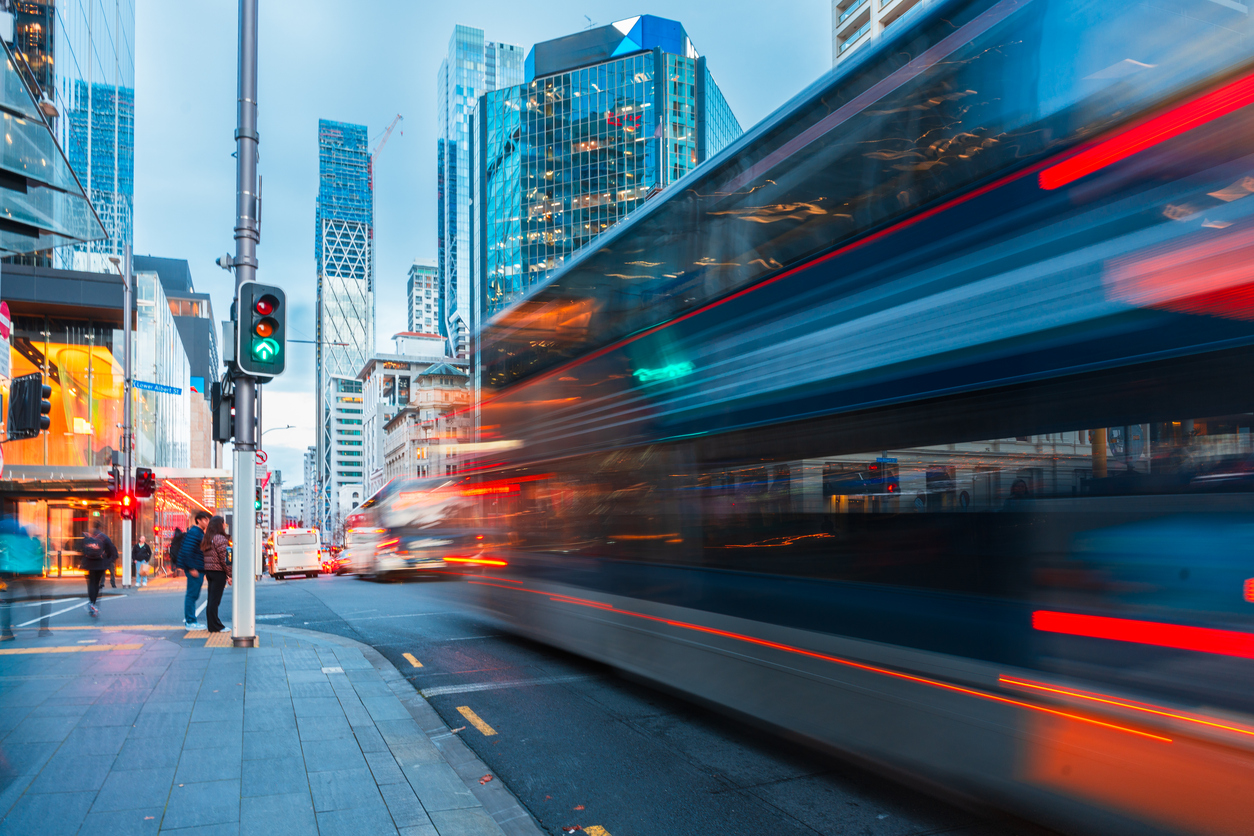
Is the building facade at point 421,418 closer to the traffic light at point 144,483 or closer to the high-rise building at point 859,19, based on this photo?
the traffic light at point 144,483

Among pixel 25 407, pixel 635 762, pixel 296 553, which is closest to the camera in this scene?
pixel 635 762

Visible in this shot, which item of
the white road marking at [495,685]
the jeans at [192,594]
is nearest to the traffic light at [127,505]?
the jeans at [192,594]

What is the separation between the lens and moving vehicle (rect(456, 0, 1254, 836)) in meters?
2.78

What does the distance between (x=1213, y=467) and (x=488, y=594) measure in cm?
818

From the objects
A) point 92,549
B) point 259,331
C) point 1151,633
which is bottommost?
point 92,549

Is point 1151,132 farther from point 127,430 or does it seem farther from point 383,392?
point 383,392

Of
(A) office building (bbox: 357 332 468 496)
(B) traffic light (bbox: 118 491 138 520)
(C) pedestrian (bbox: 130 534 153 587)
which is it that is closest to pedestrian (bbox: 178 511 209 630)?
(B) traffic light (bbox: 118 491 138 520)

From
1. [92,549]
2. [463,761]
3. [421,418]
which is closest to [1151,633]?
[463,761]

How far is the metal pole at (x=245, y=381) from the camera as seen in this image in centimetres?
991

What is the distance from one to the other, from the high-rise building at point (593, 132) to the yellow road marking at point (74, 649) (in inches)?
2959

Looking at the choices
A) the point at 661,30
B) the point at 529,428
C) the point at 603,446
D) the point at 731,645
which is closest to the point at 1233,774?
the point at 731,645

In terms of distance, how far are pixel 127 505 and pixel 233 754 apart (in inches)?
930

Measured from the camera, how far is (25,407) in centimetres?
734

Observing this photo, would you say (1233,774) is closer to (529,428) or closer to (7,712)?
(529,428)
